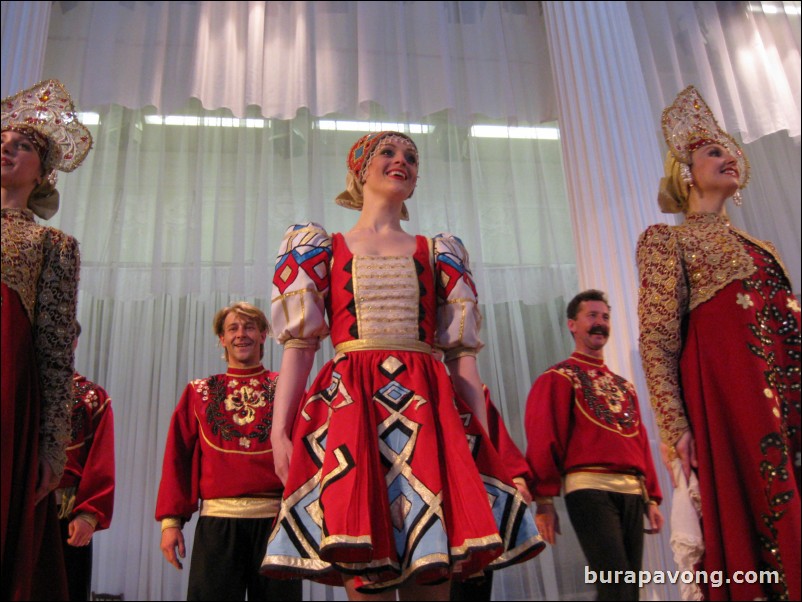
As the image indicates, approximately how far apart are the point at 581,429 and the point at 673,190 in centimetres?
95

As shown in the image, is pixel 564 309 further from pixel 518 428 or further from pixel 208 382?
pixel 208 382

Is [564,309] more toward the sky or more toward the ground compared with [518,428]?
more toward the sky

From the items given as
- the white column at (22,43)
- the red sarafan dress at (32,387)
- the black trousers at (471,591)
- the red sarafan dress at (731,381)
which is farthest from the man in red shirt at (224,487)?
the white column at (22,43)

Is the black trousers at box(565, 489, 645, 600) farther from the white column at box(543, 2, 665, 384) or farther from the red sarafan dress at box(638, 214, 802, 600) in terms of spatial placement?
the white column at box(543, 2, 665, 384)

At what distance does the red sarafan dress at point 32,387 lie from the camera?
138cm

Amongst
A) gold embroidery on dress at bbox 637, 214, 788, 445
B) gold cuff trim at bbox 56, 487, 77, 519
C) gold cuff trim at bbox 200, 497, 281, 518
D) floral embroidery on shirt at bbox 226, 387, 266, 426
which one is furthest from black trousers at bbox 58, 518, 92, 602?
gold embroidery on dress at bbox 637, 214, 788, 445

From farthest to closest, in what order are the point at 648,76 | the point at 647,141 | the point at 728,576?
1. the point at 648,76
2. the point at 647,141
3. the point at 728,576

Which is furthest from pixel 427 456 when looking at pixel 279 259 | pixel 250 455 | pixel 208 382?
pixel 208 382

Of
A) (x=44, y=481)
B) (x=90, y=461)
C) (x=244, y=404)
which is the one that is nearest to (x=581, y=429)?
(x=244, y=404)

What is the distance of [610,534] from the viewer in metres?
2.51

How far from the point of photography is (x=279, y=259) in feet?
5.72

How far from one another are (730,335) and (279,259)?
108 cm

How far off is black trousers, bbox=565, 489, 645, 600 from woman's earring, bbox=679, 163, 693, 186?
1.10 meters

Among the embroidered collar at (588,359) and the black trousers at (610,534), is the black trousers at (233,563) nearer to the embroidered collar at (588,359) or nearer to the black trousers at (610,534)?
the black trousers at (610,534)
